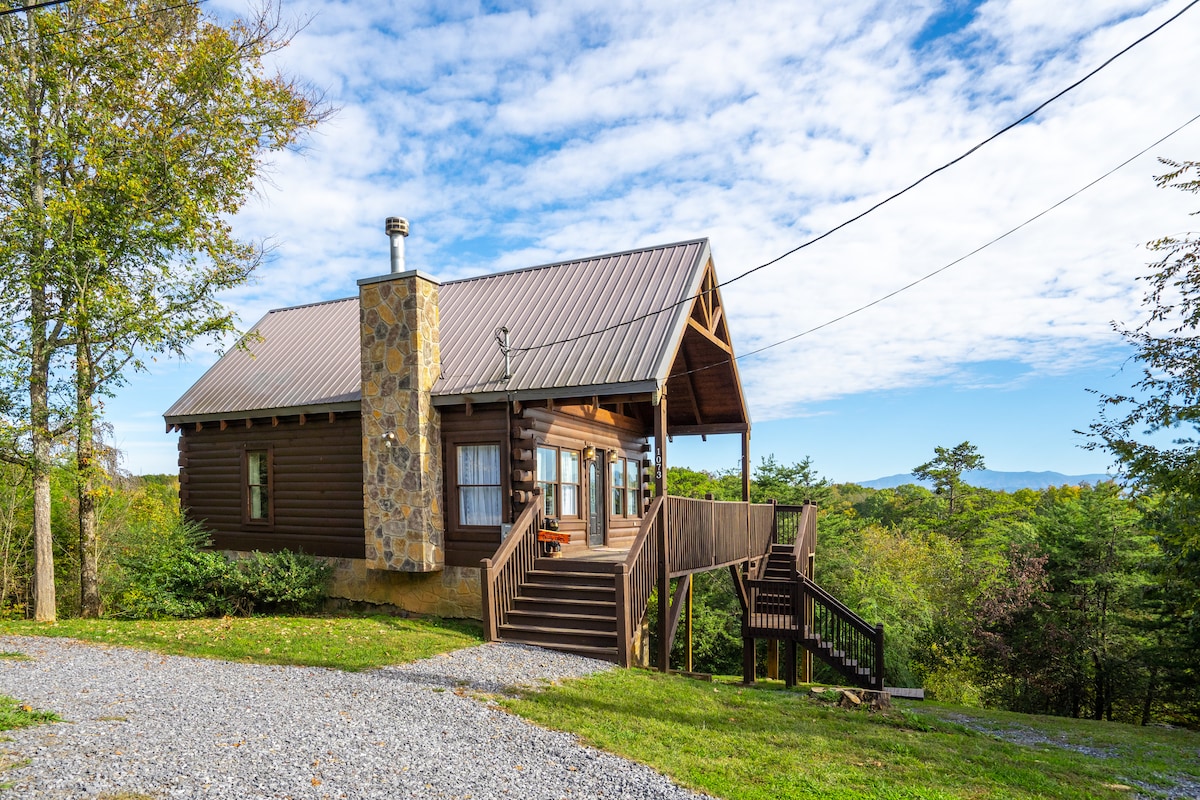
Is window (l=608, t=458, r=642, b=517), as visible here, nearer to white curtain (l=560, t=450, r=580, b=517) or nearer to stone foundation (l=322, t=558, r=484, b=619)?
white curtain (l=560, t=450, r=580, b=517)

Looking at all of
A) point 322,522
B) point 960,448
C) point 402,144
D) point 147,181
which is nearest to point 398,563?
point 322,522

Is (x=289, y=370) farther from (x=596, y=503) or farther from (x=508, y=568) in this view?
(x=508, y=568)

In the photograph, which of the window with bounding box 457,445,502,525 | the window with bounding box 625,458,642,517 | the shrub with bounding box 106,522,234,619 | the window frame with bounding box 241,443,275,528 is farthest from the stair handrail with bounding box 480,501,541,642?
the window frame with bounding box 241,443,275,528

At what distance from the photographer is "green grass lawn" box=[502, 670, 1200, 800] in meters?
6.29

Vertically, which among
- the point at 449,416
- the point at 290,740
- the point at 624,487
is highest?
the point at 449,416

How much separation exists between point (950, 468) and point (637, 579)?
37597mm

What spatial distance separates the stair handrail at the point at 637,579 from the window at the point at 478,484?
302cm

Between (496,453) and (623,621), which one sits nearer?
(623,621)

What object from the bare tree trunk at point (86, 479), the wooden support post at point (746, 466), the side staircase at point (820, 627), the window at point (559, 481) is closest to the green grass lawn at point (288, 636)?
the bare tree trunk at point (86, 479)

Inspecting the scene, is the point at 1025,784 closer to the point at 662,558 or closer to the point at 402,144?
the point at 662,558

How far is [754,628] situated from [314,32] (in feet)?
49.7

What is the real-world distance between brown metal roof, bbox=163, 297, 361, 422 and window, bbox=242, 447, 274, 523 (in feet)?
3.31

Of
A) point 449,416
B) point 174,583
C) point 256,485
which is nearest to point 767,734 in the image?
point 449,416

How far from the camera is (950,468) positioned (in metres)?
43.2
